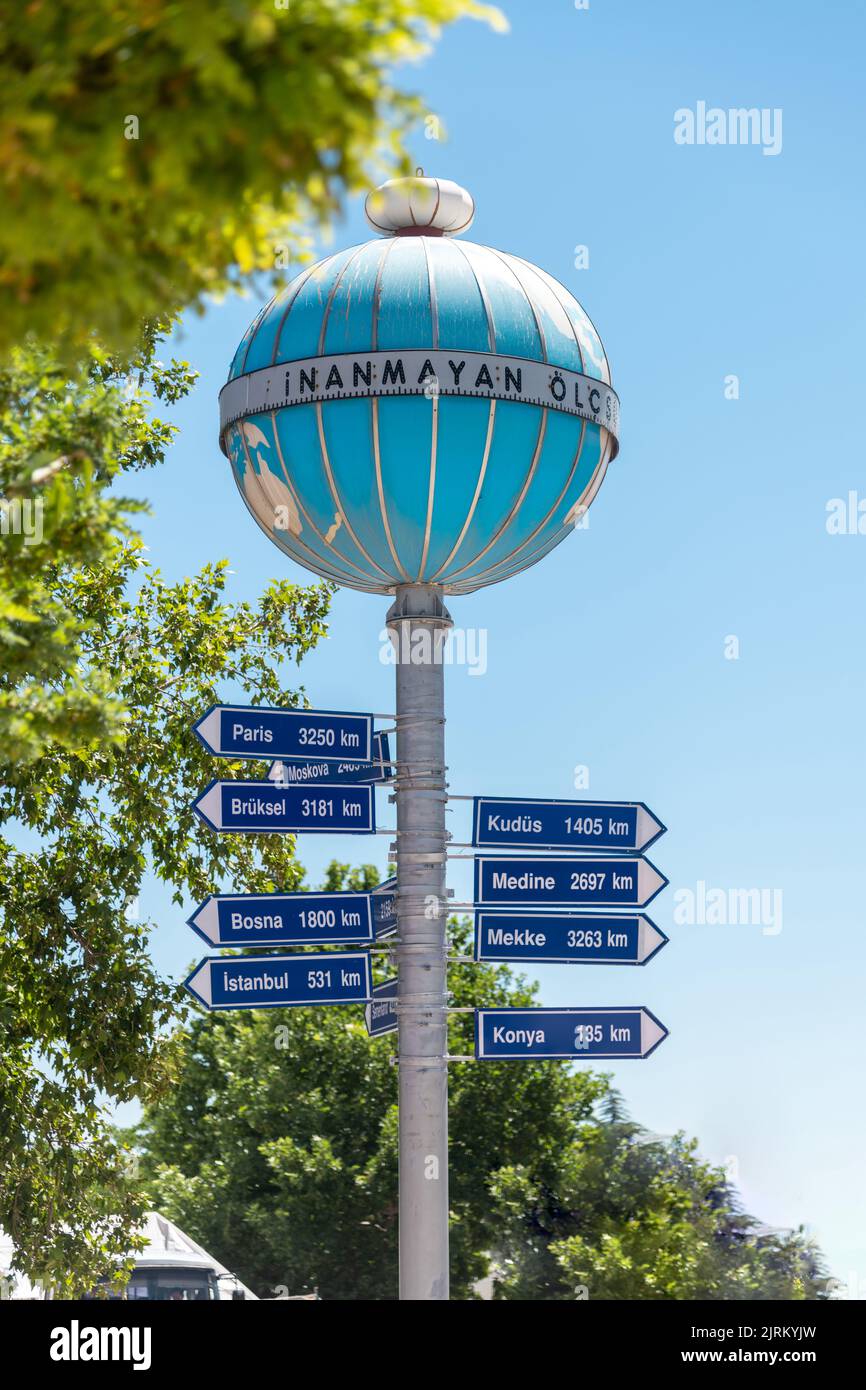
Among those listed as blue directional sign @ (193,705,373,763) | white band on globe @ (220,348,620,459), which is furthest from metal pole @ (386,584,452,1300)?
white band on globe @ (220,348,620,459)

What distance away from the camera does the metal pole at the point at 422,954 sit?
37.6 ft

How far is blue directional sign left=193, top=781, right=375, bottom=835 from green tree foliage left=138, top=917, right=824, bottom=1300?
16.0m

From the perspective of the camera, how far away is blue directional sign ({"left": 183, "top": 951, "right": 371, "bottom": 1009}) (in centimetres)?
1030

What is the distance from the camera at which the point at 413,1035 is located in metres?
11.6

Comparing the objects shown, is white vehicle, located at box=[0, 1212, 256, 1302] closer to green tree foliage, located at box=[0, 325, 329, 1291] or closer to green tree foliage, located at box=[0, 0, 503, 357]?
green tree foliage, located at box=[0, 325, 329, 1291]

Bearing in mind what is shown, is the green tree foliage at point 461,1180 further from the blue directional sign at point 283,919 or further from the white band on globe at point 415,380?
the white band on globe at point 415,380

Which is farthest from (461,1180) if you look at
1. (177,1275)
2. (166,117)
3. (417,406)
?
(166,117)

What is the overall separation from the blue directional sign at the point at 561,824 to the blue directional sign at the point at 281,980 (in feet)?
4.04

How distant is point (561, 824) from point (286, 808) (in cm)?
192

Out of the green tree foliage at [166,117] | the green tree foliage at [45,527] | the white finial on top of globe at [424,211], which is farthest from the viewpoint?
the white finial on top of globe at [424,211]

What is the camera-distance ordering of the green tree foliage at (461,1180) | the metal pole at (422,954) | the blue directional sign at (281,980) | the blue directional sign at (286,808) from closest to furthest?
1. the blue directional sign at (281,980)
2. the blue directional sign at (286,808)
3. the metal pole at (422,954)
4. the green tree foliage at (461,1180)

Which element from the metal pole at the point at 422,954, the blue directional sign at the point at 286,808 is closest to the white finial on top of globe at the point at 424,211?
the metal pole at the point at 422,954

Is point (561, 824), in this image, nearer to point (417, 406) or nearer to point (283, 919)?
point (283, 919)

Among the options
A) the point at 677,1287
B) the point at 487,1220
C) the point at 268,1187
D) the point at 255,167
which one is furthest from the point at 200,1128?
the point at 255,167
